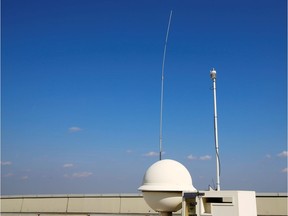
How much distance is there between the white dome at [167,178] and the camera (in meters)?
7.43

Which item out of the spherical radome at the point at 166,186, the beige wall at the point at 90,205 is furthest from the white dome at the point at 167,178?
the beige wall at the point at 90,205

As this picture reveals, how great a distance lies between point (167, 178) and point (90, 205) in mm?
6884

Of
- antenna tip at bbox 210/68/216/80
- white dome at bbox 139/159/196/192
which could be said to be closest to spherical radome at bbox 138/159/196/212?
white dome at bbox 139/159/196/192

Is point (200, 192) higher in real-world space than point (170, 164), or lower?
lower

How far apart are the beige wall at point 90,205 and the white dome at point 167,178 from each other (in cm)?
426

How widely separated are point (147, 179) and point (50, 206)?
8.01 m

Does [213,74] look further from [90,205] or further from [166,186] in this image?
[90,205]

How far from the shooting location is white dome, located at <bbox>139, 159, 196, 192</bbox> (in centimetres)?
743

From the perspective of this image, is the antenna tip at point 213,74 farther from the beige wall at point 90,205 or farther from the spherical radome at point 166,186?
the beige wall at point 90,205

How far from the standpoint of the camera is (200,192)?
7.12 metres

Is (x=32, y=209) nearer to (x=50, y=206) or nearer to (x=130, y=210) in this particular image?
(x=50, y=206)

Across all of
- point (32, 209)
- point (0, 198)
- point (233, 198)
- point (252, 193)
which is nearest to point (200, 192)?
point (233, 198)

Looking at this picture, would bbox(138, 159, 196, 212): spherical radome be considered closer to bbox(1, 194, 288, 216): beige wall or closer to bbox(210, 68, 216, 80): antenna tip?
bbox(210, 68, 216, 80): antenna tip

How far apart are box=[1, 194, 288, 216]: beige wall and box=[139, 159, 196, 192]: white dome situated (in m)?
4.26
